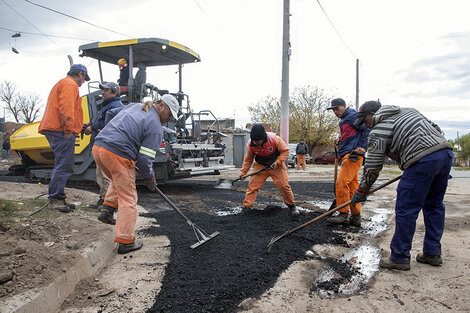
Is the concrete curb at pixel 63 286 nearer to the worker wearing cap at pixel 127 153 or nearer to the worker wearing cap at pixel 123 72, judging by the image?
the worker wearing cap at pixel 127 153

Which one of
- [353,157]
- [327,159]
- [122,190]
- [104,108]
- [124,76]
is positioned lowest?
[327,159]

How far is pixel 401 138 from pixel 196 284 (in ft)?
6.88

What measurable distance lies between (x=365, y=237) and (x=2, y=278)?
348 cm

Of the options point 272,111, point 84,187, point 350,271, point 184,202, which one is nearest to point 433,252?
point 350,271

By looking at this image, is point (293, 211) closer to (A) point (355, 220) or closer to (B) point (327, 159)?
(A) point (355, 220)

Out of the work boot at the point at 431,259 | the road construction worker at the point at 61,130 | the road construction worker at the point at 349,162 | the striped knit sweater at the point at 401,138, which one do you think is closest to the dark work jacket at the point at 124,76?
the road construction worker at the point at 61,130

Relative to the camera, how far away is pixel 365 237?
3832 millimetres

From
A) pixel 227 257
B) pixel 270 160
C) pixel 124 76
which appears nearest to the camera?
pixel 227 257

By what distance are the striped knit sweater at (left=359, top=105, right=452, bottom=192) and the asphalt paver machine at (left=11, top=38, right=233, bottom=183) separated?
451 cm

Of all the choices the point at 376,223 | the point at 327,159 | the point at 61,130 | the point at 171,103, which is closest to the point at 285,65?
the point at 376,223

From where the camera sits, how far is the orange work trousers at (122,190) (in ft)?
10.3

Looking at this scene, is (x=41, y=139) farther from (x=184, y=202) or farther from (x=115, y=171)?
(x=115, y=171)

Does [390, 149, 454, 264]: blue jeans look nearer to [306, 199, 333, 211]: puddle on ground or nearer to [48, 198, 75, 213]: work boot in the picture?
[306, 199, 333, 211]: puddle on ground

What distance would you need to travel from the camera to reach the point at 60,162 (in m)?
4.26
